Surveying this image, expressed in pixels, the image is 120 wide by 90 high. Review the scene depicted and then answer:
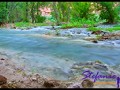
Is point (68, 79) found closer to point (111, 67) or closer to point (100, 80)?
point (100, 80)

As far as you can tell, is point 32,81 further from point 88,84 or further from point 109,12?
point 109,12

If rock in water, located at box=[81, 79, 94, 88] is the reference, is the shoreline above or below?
below

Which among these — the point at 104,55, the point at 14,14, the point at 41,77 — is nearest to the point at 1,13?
the point at 14,14

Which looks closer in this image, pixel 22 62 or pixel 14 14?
pixel 22 62

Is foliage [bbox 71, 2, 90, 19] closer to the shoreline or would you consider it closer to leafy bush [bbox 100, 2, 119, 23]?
leafy bush [bbox 100, 2, 119, 23]

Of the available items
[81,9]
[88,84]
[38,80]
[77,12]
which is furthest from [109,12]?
[88,84]

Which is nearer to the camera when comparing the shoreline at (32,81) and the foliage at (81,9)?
the shoreline at (32,81)

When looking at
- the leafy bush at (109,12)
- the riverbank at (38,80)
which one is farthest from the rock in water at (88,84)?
the leafy bush at (109,12)

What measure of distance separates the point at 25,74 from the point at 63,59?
1.52 meters

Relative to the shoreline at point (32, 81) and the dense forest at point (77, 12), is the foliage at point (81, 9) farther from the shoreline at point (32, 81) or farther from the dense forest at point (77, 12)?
the shoreline at point (32, 81)

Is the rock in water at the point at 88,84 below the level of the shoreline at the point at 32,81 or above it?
above

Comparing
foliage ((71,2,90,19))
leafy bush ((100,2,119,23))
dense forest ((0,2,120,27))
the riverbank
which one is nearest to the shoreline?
the riverbank

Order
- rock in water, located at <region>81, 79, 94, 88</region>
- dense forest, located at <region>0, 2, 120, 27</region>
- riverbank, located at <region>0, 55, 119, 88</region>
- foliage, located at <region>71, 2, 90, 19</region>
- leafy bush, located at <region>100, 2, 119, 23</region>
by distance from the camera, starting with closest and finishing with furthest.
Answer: rock in water, located at <region>81, 79, 94, 88</region> → riverbank, located at <region>0, 55, 119, 88</region> → leafy bush, located at <region>100, 2, 119, 23</region> → dense forest, located at <region>0, 2, 120, 27</region> → foliage, located at <region>71, 2, 90, 19</region>

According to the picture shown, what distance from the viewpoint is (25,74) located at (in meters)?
4.12
